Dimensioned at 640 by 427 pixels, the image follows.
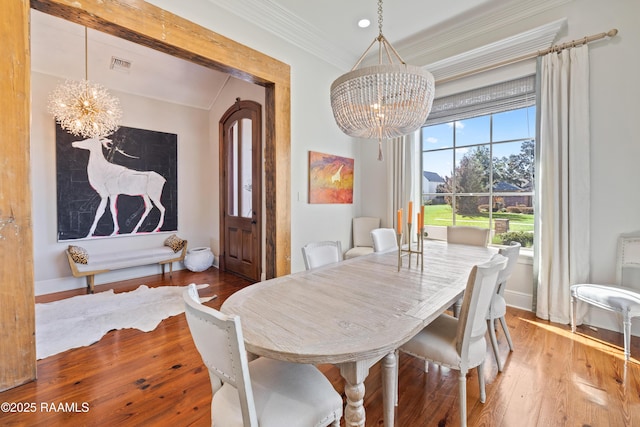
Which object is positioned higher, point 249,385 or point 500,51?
point 500,51

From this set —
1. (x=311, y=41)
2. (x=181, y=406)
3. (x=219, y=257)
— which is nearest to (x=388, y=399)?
(x=181, y=406)

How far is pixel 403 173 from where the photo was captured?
380 centimetres

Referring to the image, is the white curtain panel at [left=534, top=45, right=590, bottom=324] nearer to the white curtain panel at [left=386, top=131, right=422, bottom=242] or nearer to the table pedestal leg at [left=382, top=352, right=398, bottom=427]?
the white curtain panel at [left=386, top=131, right=422, bottom=242]

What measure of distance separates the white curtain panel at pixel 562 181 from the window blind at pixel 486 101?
183 mm

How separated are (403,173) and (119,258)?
13.6 feet

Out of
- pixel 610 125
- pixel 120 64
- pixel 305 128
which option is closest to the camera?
pixel 610 125

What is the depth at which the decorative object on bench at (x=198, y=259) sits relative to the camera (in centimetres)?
443

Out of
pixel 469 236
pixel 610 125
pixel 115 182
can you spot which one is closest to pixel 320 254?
pixel 469 236

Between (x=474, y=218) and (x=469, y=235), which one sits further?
(x=474, y=218)

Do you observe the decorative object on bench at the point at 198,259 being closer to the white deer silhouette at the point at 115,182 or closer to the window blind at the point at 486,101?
the white deer silhouette at the point at 115,182

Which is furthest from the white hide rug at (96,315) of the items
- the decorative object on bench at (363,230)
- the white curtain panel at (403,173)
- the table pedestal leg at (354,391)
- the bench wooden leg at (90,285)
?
the white curtain panel at (403,173)

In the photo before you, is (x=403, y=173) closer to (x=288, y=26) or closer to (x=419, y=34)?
(x=419, y=34)

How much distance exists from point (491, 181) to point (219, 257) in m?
4.28

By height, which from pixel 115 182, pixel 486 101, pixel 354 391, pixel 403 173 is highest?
pixel 486 101
